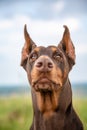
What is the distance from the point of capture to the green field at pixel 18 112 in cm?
290

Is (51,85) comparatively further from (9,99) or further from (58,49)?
(9,99)

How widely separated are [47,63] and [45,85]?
0.10 metres

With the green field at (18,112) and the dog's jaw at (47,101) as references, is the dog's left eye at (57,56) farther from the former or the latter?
the green field at (18,112)

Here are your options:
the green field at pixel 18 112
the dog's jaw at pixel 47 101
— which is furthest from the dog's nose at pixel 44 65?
the green field at pixel 18 112

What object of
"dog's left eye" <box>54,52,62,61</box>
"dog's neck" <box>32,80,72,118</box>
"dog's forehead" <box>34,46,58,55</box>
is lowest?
"dog's neck" <box>32,80,72,118</box>

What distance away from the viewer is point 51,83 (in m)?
2.03

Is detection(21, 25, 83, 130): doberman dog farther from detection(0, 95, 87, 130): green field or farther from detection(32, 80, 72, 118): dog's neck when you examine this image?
detection(0, 95, 87, 130): green field

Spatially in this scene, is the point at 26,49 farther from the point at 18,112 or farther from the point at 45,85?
the point at 18,112

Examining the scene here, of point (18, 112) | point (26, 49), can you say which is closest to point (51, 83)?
point (26, 49)

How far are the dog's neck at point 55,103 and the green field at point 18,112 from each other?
66 cm

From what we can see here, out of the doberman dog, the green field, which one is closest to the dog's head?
the doberman dog

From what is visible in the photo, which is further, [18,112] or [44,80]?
[18,112]

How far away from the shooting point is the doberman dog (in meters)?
2.02

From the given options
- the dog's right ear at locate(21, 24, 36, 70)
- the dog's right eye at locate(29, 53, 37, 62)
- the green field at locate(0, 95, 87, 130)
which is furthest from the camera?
the green field at locate(0, 95, 87, 130)
